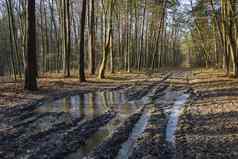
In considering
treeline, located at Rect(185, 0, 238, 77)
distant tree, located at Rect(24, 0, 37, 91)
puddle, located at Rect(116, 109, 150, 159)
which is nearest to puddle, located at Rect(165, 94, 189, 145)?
puddle, located at Rect(116, 109, 150, 159)

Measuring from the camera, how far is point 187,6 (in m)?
52.2

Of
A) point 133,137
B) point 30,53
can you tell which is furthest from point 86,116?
point 30,53

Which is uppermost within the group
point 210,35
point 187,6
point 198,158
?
point 187,6

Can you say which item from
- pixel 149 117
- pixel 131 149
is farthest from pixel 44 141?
pixel 149 117

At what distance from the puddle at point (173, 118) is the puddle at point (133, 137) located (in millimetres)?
817

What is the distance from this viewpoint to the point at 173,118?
1354 centimetres

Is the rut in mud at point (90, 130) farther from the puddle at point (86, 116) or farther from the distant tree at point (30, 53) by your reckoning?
the distant tree at point (30, 53)

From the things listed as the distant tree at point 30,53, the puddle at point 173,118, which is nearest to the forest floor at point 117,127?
the puddle at point 173,118

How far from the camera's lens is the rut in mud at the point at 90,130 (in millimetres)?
8688

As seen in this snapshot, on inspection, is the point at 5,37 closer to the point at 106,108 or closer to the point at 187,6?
the point at 187,6

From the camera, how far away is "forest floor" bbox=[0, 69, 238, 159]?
869 centimetres

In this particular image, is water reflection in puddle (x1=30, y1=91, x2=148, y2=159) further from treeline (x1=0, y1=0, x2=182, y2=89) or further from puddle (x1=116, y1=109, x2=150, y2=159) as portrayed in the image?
treeline (x1=0, y1=0, x2=182, y2=89)

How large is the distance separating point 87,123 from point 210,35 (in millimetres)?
49805

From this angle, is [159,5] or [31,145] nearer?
[31,145]
